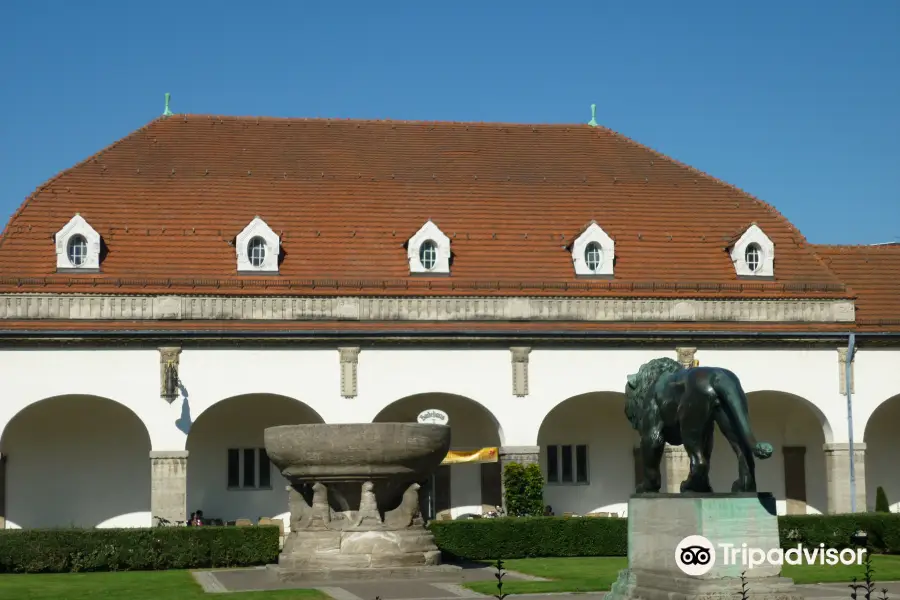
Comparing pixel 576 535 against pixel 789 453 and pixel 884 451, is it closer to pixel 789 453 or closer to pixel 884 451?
pixel 789 453

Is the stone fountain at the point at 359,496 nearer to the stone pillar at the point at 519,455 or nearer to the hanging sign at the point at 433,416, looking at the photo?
the hanging sign at the point at 433,416

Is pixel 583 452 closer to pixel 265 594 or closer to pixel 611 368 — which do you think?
pixel 611 368

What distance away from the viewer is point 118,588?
23.6 metres

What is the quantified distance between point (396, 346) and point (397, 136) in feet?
30.2

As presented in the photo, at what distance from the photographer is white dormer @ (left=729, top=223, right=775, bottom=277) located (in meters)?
40.8

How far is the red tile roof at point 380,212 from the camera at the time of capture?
3847cm

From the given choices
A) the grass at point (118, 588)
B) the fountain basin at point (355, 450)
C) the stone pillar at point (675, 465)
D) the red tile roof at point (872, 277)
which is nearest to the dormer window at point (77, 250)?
the grass at point (118, 588)

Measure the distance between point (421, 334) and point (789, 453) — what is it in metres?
12.0

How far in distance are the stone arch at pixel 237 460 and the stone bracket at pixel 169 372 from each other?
2.05 metres

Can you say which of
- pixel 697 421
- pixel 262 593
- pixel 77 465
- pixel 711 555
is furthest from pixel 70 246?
pixel 711 555

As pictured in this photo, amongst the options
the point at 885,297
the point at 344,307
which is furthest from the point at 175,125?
the point at 885,297

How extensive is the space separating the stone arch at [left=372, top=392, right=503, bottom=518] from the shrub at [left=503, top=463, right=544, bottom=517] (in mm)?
1967

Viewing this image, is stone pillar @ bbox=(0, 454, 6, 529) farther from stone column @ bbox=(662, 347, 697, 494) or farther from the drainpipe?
the drainpipe

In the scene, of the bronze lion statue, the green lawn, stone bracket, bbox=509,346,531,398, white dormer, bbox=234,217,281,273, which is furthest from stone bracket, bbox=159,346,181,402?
the bronze lion statue
